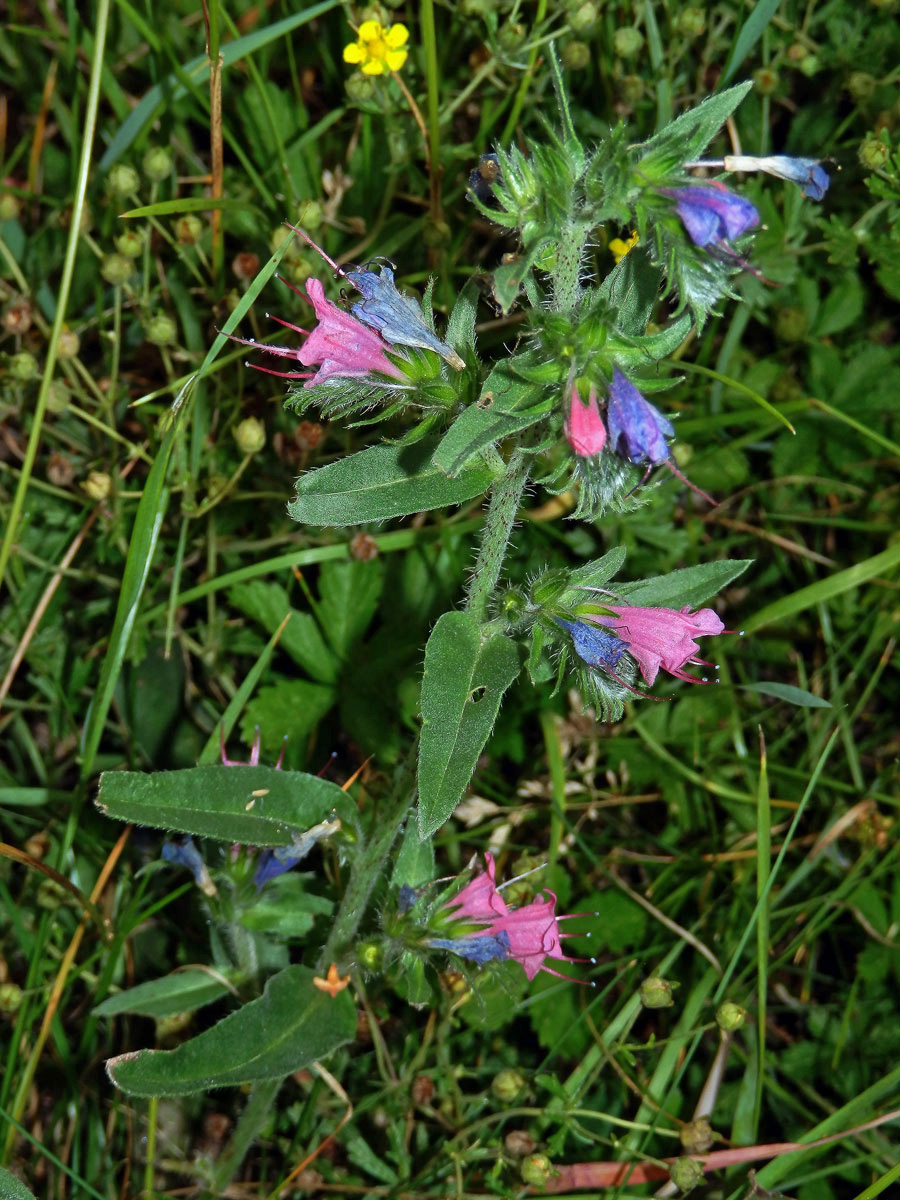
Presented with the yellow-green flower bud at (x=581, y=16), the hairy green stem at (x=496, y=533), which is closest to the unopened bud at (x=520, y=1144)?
the hairy green stem at (x=496, y=533)

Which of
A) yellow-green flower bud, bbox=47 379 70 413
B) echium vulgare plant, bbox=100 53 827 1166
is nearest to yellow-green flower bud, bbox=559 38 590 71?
echium vulgare plant, bbox=100 53 827 1166

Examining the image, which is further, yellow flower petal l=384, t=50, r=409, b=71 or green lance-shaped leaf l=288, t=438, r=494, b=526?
yellow flower petal l=384, t=50, r=409, b=71

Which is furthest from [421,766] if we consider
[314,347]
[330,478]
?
[314,347]

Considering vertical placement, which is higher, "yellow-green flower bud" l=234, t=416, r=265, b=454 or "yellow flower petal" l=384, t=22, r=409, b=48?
"yellow flower petal" l=384, t=22, r=409, b=48

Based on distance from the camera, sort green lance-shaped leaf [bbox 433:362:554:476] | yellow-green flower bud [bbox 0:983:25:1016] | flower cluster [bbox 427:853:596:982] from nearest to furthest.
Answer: green lance-shaped leaf [bbox 433:362:554:476] < flower cluster [bbox 427:853:596:982] < yellow-green flower bud [bbox 0:983:25:1016]

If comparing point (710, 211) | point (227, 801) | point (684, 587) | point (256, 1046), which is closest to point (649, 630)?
point (684, 587)

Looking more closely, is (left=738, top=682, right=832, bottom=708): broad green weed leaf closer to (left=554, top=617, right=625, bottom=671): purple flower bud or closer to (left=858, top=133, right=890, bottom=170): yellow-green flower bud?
(left=554, top=617, right=625, bottom=671): purple flower bud

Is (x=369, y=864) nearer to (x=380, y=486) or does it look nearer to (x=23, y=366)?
(x=380, y=486)

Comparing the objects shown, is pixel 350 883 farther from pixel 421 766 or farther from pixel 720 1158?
pixel 720 1158
